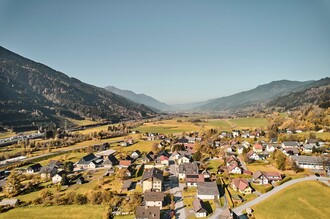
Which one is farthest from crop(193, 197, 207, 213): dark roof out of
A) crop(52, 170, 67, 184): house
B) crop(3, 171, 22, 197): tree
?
crop(3, 171, 22, 197): tree

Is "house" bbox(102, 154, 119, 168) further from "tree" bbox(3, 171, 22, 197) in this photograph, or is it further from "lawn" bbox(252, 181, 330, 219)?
"lawn" bbox(252, 181, 330, 219)

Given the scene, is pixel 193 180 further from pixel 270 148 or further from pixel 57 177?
pixel 270 148

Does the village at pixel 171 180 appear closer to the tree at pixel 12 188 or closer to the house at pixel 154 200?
the house at pixel 154 200

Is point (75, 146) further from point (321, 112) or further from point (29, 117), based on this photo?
point (321, 112)

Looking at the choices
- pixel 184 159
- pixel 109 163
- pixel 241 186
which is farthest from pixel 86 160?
pixel 241 186

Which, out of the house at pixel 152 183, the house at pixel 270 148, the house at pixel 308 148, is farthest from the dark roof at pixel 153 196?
the house at pixel 308 148

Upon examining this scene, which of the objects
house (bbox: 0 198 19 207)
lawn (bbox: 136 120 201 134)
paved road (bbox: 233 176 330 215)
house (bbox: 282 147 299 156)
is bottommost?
house (bbox: 0 198 19 207)
